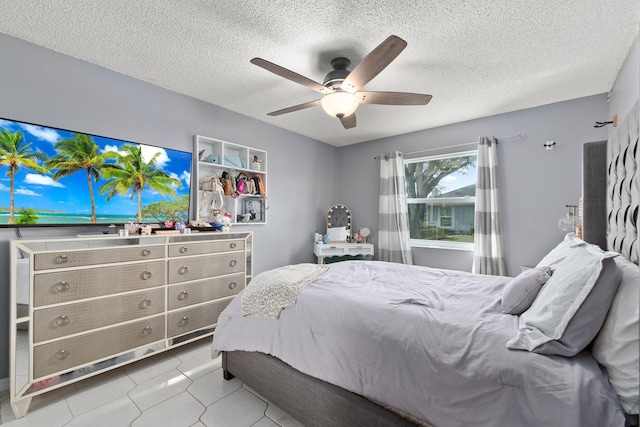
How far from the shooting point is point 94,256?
77.1 inches

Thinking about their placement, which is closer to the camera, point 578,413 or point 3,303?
point 578,413

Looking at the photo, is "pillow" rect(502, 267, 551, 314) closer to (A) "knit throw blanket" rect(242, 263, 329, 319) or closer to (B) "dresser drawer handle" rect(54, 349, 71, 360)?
(A) "knit throw blanket" rect(242, 263, 329, 319)

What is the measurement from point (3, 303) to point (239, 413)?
182 cm

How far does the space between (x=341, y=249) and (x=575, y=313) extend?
3051 mm

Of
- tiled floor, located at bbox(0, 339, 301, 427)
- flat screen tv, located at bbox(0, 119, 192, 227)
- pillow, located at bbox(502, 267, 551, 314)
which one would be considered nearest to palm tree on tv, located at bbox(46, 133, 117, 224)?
flat screen tv, located at bbox(0, 119, 192, 227)

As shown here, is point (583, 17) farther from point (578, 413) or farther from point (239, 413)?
point (239, 413)

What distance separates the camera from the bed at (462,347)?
934 mm

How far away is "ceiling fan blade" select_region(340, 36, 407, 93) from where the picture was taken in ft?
4.83

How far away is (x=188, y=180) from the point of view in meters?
2.84

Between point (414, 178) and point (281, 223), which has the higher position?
point (414, 178)

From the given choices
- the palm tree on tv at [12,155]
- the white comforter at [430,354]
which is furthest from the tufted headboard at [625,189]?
the palm tree on tv at [12,155]

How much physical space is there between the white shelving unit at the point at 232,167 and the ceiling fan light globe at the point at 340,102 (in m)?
1.52

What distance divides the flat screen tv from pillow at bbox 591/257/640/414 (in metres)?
3.05

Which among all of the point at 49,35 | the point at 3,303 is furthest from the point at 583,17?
the point at 3,303
